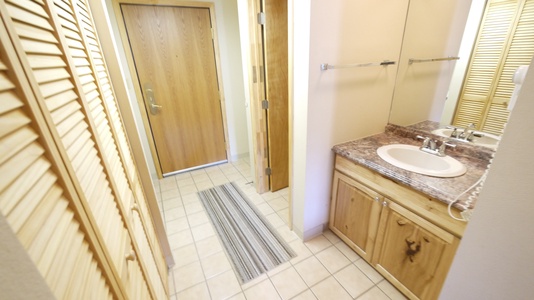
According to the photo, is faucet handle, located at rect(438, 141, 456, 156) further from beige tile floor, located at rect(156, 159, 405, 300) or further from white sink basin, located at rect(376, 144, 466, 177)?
beige tile floor, located at rect(156, 159, 405, 300)

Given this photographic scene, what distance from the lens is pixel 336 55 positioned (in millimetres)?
1356

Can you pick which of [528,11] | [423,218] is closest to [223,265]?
[423,218]

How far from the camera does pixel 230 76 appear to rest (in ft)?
9.32

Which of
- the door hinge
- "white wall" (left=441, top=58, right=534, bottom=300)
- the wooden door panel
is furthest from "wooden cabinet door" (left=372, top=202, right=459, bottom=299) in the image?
the door hinge

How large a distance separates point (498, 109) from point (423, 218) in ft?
2.62

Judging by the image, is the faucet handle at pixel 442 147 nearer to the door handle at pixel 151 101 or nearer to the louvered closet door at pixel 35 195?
the louvered closet door at pixel 35 195

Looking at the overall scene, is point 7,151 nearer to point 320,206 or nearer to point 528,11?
point 320,206

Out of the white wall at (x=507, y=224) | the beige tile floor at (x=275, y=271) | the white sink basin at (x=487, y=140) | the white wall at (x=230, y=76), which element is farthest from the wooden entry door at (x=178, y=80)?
the white wall at (x=507, y=224)

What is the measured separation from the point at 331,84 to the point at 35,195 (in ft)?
4.65

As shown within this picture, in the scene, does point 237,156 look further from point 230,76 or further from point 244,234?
point 244,234

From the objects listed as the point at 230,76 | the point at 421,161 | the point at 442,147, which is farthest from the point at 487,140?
the point at 230,76

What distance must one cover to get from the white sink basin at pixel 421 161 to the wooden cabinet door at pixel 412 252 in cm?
24

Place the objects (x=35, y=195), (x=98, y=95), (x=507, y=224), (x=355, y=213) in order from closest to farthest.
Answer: (x=35, y=195), (x=507, y=224), (x=98, y=95), (x=355, y=213)

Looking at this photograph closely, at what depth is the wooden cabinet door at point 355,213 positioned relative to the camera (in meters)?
1.41
